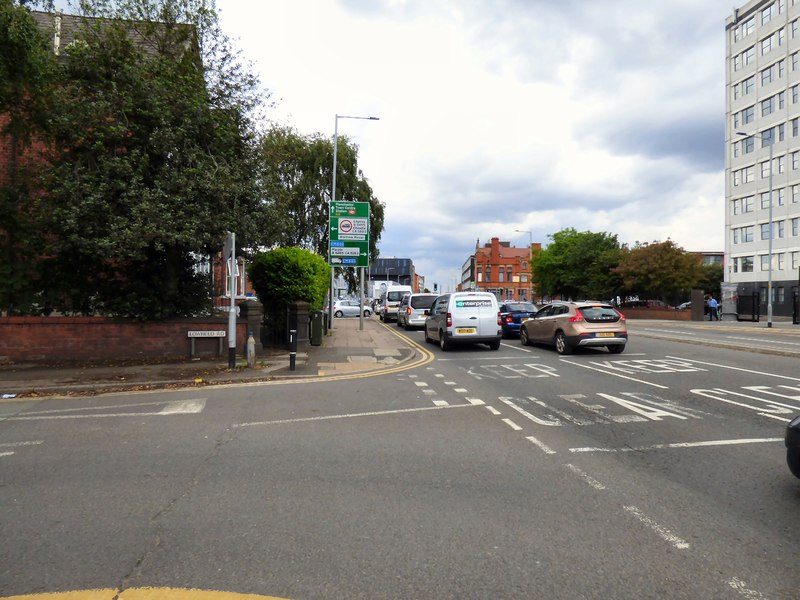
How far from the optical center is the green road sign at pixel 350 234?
961 inches

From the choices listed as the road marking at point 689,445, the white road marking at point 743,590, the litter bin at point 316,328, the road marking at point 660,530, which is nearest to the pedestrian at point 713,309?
the litter bin at point 316,328

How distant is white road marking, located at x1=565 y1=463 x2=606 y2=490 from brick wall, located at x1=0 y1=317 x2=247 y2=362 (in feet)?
35.8

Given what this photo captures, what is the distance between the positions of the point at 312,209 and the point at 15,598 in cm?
3179

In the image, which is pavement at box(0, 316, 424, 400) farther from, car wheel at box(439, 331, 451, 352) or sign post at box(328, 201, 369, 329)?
sign post at box(328, 201, 369, 329)

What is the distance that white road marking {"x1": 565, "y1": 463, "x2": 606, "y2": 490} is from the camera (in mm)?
4562

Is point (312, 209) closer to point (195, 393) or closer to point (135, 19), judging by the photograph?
point (135, 19)

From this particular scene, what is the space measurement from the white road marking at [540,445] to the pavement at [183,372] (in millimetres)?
6010

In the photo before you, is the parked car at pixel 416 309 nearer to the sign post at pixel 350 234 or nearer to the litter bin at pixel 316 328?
the sign post at pixel 350 234

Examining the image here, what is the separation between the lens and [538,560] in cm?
327

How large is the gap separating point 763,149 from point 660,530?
5914cm

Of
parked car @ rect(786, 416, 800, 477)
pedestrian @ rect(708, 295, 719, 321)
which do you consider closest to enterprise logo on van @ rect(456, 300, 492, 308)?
parked car @ rect(786, 416, 800, 477)

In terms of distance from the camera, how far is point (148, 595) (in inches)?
115

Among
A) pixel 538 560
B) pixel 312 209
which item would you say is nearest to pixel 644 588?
pixel 538 560

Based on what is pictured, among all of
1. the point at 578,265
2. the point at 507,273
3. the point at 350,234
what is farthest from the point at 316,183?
the point at 507,273
